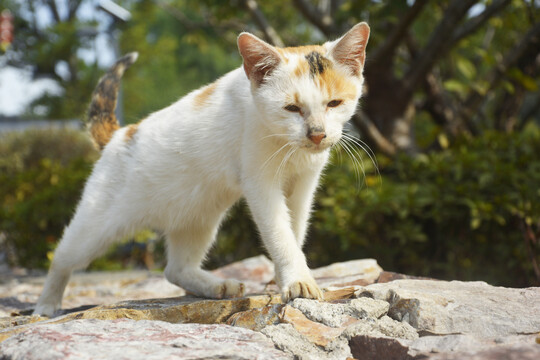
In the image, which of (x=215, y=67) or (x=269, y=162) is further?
(x=215, y=67)

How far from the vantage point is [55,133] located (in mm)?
10148

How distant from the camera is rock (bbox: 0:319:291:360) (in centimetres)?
179

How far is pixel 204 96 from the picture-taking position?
10.6 feet

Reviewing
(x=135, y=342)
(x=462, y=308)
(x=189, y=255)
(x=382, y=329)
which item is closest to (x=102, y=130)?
(x=189, y=255)

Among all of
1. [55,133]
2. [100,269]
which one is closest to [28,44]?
[55,133]

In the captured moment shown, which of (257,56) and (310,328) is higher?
(257,56)

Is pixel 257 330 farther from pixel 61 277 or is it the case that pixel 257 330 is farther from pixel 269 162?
pixel 61 277

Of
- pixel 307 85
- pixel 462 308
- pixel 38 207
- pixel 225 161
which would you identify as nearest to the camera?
pixel 462 308

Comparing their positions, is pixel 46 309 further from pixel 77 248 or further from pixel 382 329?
pixel 382 329

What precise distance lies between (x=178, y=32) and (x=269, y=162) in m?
25.7

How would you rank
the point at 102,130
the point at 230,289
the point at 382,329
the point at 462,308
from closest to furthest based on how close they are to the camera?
the point at 382,329, the point at 462,308, the point at 230,289, the point at 102,130

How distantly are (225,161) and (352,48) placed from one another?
0.94m

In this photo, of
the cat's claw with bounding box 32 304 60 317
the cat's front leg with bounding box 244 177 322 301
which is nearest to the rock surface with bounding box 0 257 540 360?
the cat's front leg with bounding box 244 177 322 301

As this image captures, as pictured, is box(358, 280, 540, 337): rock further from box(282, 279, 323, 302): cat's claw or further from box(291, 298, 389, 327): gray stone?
box(282, 279, 323, 302): cat's claw
